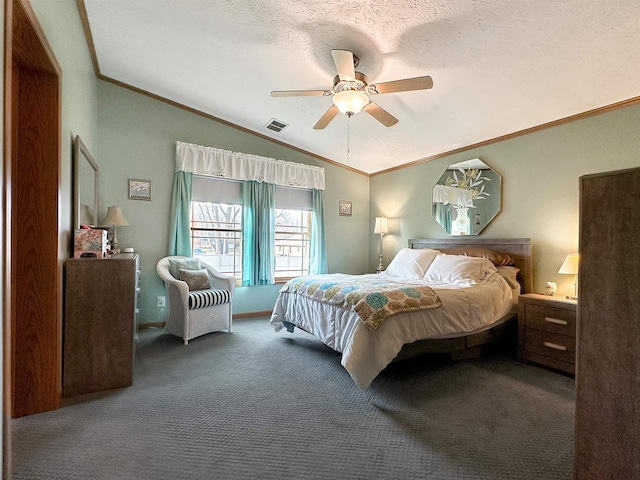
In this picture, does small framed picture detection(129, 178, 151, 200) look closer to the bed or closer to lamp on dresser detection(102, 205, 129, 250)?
lamp on dresser detection(102, 205, 129, 250)

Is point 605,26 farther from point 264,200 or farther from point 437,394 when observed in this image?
point 264,200

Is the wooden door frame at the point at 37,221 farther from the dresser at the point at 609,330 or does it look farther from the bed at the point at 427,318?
the dresser at the point at 609,330

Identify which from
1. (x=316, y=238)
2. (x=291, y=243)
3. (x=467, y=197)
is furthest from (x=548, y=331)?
(x=291, y=243)

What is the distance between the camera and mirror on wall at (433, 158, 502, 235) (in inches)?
153

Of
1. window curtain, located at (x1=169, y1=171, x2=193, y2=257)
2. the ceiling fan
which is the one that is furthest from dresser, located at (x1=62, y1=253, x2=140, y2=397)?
the ceiling fan

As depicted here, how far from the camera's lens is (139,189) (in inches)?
155

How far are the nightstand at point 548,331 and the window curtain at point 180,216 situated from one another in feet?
13.1

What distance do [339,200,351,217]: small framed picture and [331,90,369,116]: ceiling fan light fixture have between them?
2962 millimetres

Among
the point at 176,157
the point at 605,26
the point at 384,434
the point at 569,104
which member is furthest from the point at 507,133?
the point at 176,157

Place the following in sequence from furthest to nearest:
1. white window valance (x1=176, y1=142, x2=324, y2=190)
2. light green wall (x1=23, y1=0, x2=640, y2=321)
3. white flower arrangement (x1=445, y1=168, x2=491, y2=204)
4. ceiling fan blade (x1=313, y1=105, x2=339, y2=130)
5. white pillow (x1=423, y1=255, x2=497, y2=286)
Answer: white window valance (x1=176, y1=142, x2=324, y2=190)
white flower arrangement (x1=445, y1=168, x2=491, y2=204)
white pillow (x1=423, y1=255, x2=497, y2=286)
ceiling fan blade (x1=313, y1=105, x2=339, y2=130)
light green wall (x1=23, y1=0, x2=640, y2=321)

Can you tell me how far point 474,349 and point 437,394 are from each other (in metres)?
0.93

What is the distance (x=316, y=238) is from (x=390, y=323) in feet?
9.82

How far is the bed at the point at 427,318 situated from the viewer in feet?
7.44

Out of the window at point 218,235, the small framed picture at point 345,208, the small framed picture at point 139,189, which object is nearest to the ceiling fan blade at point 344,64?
the window at point 218,235
